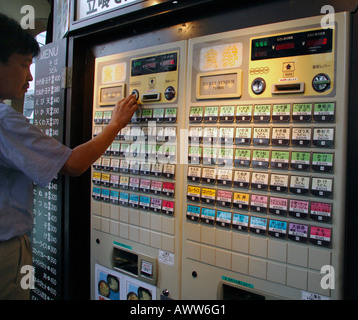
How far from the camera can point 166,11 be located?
1426mm

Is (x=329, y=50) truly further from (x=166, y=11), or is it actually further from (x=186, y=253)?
(x=186, y=253)

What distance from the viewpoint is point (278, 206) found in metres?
1.14

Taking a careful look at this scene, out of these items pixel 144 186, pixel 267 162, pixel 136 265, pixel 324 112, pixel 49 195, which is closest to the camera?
pixel 324 112

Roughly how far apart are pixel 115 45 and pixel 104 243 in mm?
1330

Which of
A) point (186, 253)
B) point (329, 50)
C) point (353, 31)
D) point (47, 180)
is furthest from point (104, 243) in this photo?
point (353, 31)

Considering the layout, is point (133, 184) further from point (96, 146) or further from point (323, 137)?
point (323, 137)

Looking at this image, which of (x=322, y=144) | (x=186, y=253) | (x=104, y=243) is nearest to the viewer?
(x=322, y=144)

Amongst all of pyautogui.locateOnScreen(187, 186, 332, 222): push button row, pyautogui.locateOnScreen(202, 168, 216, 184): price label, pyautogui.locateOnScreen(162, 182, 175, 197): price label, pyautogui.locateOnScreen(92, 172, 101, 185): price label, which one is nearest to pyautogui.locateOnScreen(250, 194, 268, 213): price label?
pyautogui.locateOnScreen(187, 186, 332, 222): push button row

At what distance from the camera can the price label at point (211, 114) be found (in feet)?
4.25

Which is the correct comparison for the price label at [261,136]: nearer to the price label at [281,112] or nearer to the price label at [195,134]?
the price label at [281,112]

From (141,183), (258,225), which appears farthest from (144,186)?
(258,225)

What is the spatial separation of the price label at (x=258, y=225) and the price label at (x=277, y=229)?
1.0 inches

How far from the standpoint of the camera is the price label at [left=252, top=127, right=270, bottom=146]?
1171mm

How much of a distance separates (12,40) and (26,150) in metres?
0.55
